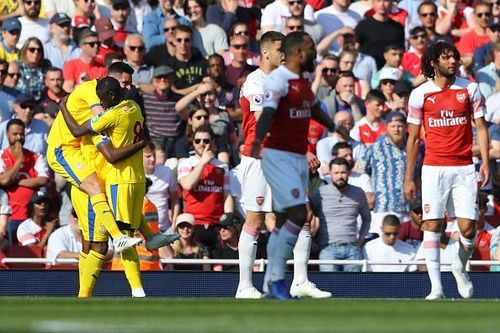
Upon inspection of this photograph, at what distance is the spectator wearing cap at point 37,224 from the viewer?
1892 centimetres

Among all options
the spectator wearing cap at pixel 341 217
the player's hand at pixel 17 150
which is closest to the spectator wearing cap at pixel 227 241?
the spectator wearing cap at pixel 341 217

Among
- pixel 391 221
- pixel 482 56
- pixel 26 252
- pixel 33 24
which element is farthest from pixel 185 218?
pixel 482 56

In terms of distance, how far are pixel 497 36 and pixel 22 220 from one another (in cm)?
848

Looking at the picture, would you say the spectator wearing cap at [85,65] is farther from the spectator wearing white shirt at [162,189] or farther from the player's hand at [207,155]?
the player's hand at [207,155]

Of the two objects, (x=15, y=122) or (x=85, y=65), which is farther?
(x=85, y=65)

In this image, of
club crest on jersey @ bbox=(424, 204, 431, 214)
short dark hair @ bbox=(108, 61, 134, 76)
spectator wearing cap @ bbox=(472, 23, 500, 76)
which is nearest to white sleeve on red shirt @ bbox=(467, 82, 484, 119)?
club crest on jersey @ bbox=(424, 204, 431, 214)

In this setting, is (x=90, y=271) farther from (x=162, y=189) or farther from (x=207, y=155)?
(x=207, y=155)

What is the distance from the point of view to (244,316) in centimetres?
1062

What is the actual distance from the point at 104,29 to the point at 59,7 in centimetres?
155

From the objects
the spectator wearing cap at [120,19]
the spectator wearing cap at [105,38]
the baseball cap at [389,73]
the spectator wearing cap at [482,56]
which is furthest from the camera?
the spectator wearing cap at [482,56]

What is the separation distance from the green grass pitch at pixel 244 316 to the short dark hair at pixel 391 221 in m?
5.39

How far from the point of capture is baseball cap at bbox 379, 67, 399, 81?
21.7 metres

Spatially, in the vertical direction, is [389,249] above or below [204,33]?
below

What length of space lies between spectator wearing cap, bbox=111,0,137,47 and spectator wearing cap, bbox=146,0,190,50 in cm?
32
